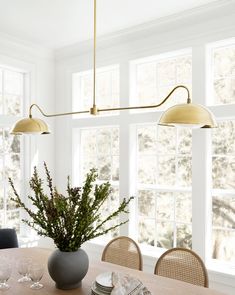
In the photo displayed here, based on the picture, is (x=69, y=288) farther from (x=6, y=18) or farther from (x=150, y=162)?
(x=6, y=18)

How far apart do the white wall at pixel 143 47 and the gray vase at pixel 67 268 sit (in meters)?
1.76

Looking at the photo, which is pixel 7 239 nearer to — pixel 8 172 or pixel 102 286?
pixel 8 172

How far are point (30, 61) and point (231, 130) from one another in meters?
2.68

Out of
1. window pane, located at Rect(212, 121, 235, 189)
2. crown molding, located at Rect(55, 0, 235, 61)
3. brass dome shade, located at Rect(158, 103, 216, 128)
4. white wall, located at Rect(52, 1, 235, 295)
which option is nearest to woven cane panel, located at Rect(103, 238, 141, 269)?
white wall, located at Rect(52, 1, 235, 295)

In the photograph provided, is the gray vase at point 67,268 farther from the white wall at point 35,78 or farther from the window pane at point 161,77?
the white wall at point 35,78

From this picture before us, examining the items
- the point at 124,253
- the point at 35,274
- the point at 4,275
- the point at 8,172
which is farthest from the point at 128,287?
the point at 8,172

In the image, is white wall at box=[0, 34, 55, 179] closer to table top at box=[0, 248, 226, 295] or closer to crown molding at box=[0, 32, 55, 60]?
crown molding at box=[0, 32, 55, 60]

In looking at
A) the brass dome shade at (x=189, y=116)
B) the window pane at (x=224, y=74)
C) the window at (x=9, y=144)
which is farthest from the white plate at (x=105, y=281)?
the window at (x=9, y=144)

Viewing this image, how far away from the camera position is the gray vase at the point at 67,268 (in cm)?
204

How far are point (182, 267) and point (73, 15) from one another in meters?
2.60

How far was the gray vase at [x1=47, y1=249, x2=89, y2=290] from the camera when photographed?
2.04m

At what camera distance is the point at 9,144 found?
433 cm

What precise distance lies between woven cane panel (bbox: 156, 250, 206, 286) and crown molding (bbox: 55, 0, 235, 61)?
2169mm

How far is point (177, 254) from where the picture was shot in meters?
2.70
